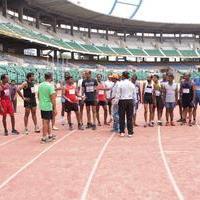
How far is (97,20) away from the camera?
213ft

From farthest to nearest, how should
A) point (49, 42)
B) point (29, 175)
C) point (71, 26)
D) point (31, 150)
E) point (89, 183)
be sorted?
point (71, 26) < point (49, 42) < point (31, 150) < point (29, 175) < point (89, 183)

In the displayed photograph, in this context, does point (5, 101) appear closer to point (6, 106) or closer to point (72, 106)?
point (6, 106)

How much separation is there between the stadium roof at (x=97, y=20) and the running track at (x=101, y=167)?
42940mm

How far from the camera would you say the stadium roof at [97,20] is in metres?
54.1

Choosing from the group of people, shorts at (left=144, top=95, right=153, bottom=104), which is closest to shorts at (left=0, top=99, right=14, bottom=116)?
the group of people

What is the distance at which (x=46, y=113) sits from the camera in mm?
10320

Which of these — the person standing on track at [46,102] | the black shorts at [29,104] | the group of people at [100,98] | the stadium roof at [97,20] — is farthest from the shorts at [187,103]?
the stadium roof at [97,20]

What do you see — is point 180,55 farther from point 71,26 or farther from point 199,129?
point 199,129

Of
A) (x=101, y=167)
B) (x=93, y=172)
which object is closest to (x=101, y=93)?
(x=101, y=167)

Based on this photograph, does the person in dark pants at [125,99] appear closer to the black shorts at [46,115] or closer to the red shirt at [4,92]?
the black shorts at [46,115]

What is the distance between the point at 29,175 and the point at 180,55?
65838 millimetres

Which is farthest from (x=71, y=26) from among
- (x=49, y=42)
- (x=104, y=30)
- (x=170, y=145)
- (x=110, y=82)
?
(x=170, y=145)

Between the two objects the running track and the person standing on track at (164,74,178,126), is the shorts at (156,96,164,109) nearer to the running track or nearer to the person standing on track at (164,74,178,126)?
the person standing on track at (164,74,178,126)

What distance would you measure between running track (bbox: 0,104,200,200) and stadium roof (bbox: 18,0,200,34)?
42940mm
